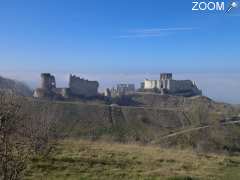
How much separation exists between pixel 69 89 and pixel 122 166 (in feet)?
342

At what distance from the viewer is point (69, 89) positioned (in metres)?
123

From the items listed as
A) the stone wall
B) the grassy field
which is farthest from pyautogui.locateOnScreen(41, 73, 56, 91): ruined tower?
the grassy field

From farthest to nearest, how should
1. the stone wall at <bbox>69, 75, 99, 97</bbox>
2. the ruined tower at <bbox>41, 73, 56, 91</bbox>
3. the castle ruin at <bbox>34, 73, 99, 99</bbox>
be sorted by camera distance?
the stone wall at <bbox>69, 75, 99, 97</bbox> < the ruined tower at <bbox>41, 73, 56, 91</bbox> < the castle ruin at <bbox>34, 73, 99, 99</bbox>

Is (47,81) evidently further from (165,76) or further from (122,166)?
(122,166)

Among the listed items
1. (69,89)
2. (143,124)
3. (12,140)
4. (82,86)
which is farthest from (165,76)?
(12,140)

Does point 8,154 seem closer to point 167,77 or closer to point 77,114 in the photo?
point 77,114

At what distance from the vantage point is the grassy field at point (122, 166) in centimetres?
1664

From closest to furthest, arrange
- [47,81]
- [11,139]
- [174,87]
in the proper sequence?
[11,139] → [47,81] → [174,87]

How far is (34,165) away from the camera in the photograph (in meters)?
17.2

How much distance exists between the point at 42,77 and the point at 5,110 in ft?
374

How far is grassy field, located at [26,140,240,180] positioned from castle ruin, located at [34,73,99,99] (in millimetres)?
85895

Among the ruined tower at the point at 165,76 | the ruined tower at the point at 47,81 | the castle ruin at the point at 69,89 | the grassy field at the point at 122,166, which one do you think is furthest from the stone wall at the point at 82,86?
the grassy field at the point at 122,166

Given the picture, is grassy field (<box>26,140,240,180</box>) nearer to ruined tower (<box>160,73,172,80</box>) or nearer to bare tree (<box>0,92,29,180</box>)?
bare tree (<box>0,92,29,180</box>)

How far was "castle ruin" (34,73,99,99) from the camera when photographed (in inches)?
4430
